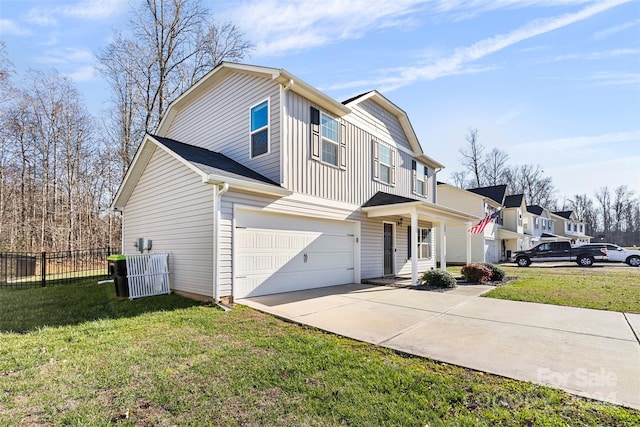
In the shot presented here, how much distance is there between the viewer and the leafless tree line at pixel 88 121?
17375 millimetres

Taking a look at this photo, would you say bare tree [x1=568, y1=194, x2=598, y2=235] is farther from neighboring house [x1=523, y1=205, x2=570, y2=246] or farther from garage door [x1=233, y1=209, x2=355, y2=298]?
garage door [x1=233, y1=209, x2=355, y2=298]

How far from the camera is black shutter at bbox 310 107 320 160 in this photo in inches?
352

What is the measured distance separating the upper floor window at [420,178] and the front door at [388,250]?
262 centimetres

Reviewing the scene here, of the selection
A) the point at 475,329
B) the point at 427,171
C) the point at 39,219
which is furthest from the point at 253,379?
the point at 39,219

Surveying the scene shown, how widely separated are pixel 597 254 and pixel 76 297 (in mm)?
27289

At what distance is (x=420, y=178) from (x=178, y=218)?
10.6 m

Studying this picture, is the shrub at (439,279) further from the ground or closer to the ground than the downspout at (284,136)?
closer to the ground

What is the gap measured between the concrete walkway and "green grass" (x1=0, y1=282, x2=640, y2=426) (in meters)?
0.35

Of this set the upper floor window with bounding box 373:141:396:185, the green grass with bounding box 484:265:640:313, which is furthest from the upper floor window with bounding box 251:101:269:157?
the green grass with bounding box 484:265:640:313

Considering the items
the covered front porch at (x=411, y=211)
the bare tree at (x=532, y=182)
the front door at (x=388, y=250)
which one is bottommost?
the front door at (x=388, y=250)

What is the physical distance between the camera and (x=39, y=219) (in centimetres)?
1862

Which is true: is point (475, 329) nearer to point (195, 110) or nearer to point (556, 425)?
point (556, 425)

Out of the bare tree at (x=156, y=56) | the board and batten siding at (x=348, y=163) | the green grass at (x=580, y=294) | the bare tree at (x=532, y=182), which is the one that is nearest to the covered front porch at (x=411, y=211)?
the board and batten siding at (x=348, y=163)

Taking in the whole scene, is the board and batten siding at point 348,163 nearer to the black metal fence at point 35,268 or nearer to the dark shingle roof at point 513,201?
the black metal fence at point 35,268
